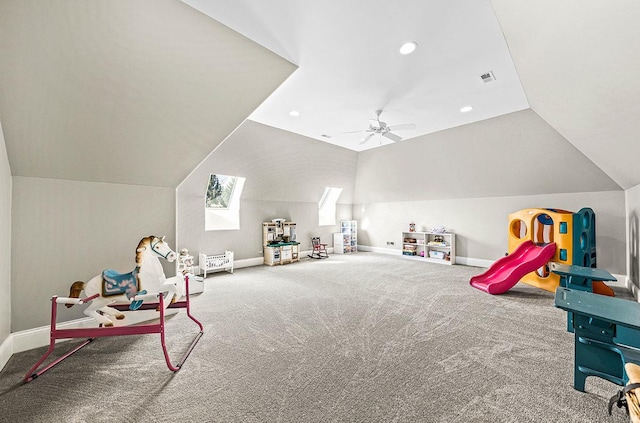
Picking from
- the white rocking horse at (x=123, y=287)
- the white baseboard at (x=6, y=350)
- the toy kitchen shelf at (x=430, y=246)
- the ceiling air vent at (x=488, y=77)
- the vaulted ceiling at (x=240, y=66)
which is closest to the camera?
the vaulted ceiling at (x=240, y=66)

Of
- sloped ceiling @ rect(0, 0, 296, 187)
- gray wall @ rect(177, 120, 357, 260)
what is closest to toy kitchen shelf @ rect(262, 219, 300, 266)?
gray wall @ rect(177, 120, 357, 260)

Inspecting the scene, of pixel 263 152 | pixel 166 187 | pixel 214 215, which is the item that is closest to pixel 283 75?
pixel 166 187

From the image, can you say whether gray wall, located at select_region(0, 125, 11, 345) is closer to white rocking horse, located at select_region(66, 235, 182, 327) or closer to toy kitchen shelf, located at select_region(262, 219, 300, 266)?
white rocking horse, located at select_region(66, 235, 182, 327)

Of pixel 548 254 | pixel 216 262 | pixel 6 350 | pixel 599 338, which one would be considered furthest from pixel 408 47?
pixel 216 262

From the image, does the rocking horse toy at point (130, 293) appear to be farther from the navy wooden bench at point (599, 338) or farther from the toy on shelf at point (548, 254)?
the toy on shelf at point (548, 254)

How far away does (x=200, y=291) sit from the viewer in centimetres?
422

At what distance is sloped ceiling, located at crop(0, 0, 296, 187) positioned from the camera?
1821 mm

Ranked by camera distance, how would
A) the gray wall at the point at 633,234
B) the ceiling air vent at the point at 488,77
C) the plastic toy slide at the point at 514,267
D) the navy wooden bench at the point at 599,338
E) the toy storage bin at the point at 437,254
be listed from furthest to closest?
the toy storage bin at the point at 437,254 < the plastic toy slide at the point at 514,267 < the gray wall at the point at 633,234 < the ceiling air vent at the point at 488,77 < the navy wooden bench at the point at 599,338

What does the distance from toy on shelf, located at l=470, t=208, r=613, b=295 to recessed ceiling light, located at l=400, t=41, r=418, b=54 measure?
12.3 ft

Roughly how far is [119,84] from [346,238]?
7.14 m

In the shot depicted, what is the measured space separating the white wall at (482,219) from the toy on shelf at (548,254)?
2.36 feet

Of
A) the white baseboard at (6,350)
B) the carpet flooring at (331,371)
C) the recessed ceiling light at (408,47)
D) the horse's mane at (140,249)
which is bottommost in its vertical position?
the carpet flooring at (331,371)

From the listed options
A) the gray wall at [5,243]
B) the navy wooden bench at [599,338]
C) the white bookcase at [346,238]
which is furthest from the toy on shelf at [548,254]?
the gray wall at [5,243]

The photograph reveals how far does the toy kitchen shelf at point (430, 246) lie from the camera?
6531 millimetres
